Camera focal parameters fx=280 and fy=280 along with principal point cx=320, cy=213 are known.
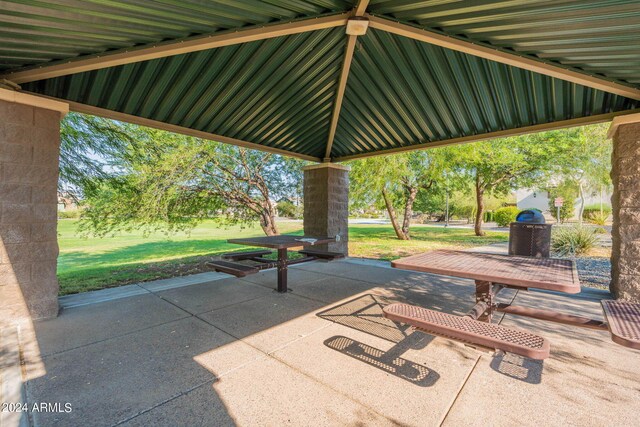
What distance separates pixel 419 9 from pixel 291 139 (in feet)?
13.3

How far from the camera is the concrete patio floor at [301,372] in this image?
187cm

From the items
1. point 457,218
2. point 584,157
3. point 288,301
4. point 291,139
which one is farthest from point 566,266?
point 457,218

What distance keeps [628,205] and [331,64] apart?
4.67 meters

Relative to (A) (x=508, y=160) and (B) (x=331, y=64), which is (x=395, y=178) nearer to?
(A) (x=508, y=160)

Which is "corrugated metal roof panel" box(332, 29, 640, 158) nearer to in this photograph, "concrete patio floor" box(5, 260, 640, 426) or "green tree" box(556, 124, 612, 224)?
"concrete patio floor" box(5, 260, 640, 426)

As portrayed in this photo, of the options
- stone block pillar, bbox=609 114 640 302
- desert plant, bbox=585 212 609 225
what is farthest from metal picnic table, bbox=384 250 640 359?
desert plant, bbox=585 212 609 225

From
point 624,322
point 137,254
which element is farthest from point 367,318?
point 137,254

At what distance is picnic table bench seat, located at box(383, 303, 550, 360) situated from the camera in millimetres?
1767

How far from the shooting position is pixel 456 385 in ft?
Result: 7.19

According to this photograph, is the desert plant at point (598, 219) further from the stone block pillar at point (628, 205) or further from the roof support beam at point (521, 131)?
the stone block pillar at point (628, 205)

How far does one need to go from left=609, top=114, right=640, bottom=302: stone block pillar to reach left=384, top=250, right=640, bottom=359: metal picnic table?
1.62 meters

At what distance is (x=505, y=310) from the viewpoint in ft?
9.43

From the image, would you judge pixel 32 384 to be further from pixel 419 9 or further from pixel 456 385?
pixel 419 9

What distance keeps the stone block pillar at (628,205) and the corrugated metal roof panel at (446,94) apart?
39 cm
